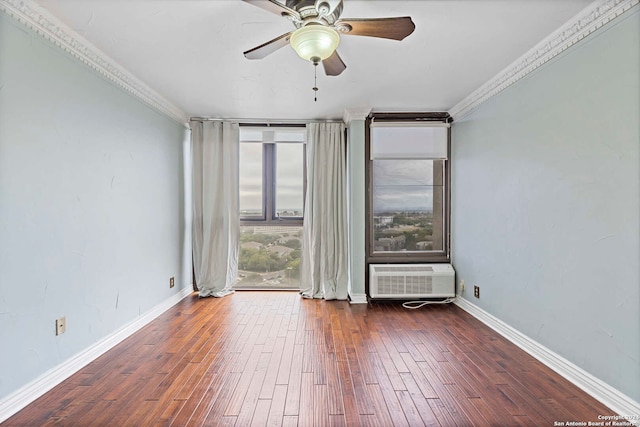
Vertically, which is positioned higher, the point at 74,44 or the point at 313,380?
the point at 74,44

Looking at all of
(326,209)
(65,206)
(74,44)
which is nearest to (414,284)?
(326,209)

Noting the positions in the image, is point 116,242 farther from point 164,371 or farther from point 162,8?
point 162,8

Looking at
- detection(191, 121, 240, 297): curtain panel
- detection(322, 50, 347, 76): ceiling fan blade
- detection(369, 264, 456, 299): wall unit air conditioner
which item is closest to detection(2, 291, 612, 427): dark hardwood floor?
detection(369, 264, 456, 299): wall unit air conditioner

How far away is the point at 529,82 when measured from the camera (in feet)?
8.54

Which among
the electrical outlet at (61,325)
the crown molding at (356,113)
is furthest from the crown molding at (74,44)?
the crown molding at (356,113)

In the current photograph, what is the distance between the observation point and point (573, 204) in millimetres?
2174

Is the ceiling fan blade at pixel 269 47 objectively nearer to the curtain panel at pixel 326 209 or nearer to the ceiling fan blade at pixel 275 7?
the ceiling fan blade at pixel 275 7

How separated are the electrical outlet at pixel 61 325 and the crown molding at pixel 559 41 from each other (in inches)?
152

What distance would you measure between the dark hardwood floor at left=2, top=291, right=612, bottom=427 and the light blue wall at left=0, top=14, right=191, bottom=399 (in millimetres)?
350

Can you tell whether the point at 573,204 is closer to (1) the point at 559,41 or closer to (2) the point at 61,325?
(1) the point at 559,41

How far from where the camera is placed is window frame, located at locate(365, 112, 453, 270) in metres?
4.11

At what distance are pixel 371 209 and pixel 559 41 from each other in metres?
2.45

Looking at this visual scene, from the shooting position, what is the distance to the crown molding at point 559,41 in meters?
1.88

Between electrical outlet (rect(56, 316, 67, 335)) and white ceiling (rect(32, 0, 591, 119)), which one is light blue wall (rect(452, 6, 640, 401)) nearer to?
white ceiling (rect(32, 0, 591, 119))
